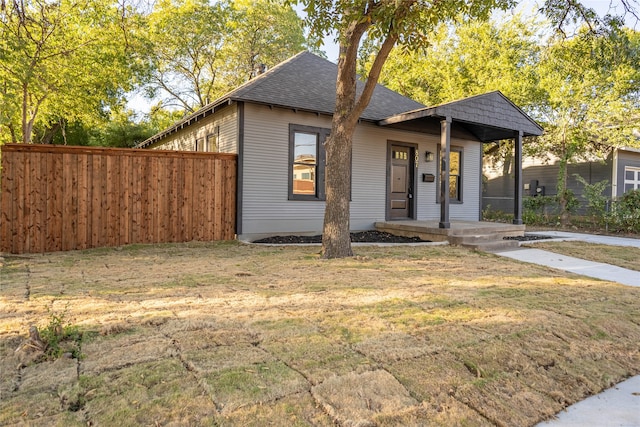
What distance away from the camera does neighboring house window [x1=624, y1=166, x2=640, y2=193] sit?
53.5 feet

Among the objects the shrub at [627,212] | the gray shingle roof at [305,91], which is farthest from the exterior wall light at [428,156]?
the shrub at [627,212]

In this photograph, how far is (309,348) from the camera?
2520mm

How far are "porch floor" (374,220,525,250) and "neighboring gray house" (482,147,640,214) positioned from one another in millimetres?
8329

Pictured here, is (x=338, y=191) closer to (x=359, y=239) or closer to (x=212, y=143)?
(x=359, y=239)

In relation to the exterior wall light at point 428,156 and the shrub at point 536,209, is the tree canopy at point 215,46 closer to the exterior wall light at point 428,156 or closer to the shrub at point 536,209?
the exterior wall light at point 428,156

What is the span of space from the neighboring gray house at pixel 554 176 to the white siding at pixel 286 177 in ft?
26.6

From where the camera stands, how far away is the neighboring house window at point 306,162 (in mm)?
8930

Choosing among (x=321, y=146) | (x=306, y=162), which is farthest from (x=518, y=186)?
(x=306, y=162)

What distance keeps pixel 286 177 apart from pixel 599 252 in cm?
664

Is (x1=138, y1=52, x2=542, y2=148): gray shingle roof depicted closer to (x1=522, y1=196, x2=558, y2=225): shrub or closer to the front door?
the front door

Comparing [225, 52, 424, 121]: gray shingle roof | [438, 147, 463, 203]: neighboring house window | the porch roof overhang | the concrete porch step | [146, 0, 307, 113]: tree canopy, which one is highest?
[146, 0, 307, 113]: tree canopy

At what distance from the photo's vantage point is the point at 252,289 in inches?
159

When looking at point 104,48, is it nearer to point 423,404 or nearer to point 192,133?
point 192,133

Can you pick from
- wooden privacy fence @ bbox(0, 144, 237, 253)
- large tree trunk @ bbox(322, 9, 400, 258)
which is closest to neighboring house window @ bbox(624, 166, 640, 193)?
large tree trunk @ bbox(322, 9, 400, 258)
